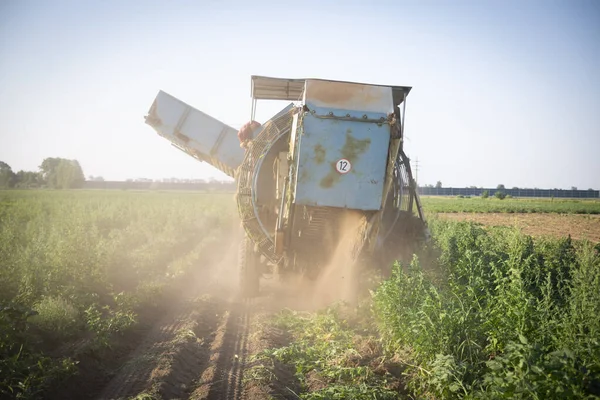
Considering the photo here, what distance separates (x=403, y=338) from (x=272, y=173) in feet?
13.2

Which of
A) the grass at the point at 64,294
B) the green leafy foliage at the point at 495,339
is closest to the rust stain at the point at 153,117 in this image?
the grass at the point at 64,294

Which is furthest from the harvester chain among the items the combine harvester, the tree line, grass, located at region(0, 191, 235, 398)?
the tree line

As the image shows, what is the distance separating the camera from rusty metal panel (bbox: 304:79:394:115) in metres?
6.64

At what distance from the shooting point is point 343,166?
6566 mm

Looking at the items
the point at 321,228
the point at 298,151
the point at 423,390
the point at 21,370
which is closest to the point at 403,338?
the point at 423,390

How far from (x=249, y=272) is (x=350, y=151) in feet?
11.5

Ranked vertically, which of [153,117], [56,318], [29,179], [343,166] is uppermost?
[153,117]

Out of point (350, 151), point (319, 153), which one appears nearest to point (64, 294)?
point (319, 153)

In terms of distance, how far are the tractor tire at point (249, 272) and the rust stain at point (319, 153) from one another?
2.74 meters

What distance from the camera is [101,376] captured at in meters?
4.96

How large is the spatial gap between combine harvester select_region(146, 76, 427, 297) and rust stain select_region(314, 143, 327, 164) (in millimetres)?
16

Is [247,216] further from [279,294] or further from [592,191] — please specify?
[592,191]

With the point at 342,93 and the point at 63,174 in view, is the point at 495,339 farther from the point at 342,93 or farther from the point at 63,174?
the point at 63,174

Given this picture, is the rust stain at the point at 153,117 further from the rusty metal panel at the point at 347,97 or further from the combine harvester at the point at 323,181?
the rusty metal panel at the point at 347,97
